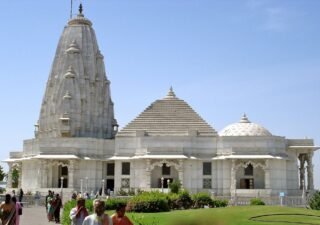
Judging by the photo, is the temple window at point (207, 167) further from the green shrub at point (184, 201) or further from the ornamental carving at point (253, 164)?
the green shrub at point (184, 201)

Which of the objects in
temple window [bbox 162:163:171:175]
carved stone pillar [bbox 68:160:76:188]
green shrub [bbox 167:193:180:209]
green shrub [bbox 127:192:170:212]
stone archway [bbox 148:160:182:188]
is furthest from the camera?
temple window [bbox 162:163:171:175]

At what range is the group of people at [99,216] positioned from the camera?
31.3 ft

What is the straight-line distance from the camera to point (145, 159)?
55719 mm

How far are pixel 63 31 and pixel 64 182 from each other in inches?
784

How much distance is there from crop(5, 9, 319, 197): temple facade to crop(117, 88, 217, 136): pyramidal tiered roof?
0.12m

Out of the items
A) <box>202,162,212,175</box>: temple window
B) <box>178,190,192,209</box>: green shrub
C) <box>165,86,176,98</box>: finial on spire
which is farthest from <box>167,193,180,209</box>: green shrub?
<box>165,86,176,98</box>: finial on spire

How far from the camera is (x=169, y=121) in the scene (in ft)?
200

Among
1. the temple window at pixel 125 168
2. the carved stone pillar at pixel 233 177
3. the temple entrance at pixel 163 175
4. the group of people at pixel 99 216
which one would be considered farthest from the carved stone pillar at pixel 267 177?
the group of people at pixel 99 216

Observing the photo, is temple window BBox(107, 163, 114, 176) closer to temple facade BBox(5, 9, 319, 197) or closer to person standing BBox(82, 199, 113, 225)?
temple facade BBox(5, 9, 319, 197)

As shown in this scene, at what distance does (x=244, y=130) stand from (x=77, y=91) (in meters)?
20.3

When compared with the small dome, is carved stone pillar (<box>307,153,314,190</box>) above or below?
below

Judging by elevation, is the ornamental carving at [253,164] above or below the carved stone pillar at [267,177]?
above

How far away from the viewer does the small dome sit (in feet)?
190

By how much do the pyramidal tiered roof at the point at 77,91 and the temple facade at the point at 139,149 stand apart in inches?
4.8
